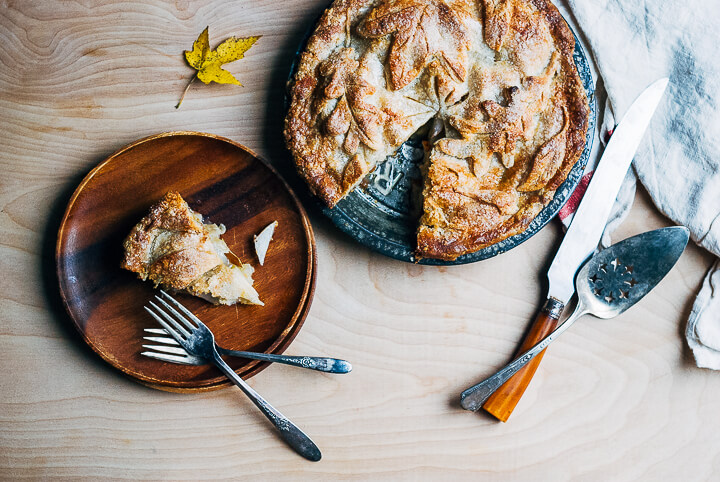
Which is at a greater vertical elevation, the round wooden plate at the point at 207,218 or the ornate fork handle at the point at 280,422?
the round wooden plate at the point at 207,218

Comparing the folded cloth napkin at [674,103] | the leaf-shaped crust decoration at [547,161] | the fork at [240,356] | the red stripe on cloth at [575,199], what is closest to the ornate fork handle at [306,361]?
the fork at [240,356]

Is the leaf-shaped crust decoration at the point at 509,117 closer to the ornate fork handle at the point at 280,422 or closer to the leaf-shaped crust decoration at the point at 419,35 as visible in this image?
the leaf-shaped crust decoration at the point at 419,35

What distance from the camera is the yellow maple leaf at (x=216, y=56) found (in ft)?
7.43

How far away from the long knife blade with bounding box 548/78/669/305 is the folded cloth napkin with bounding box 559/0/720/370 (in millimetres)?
46

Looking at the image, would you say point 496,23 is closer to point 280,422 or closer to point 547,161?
point 547,161

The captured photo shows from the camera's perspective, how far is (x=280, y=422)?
7.18 ft

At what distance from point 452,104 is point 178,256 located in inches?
47.2

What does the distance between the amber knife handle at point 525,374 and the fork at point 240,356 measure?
25.4 inches

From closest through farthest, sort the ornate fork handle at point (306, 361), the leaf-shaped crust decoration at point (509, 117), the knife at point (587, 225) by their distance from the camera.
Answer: the leaf-shaped crust decoration at point (509, 117)
the ornate fork handle at point (306, 361)
the knife at point (587, 225)

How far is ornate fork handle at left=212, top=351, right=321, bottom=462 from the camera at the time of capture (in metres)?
2.11

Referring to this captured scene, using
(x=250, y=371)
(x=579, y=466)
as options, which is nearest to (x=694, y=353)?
(x=579, y=466)

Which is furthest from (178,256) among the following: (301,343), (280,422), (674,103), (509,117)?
(674,103)

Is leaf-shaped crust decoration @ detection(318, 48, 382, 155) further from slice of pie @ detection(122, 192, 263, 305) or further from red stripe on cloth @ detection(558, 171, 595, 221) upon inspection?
red stripe on cloth @ detection(558, 171, 595, 221)

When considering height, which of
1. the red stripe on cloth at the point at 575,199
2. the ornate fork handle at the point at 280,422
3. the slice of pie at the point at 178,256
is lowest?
the ornate fork handle at the point at 280,422
